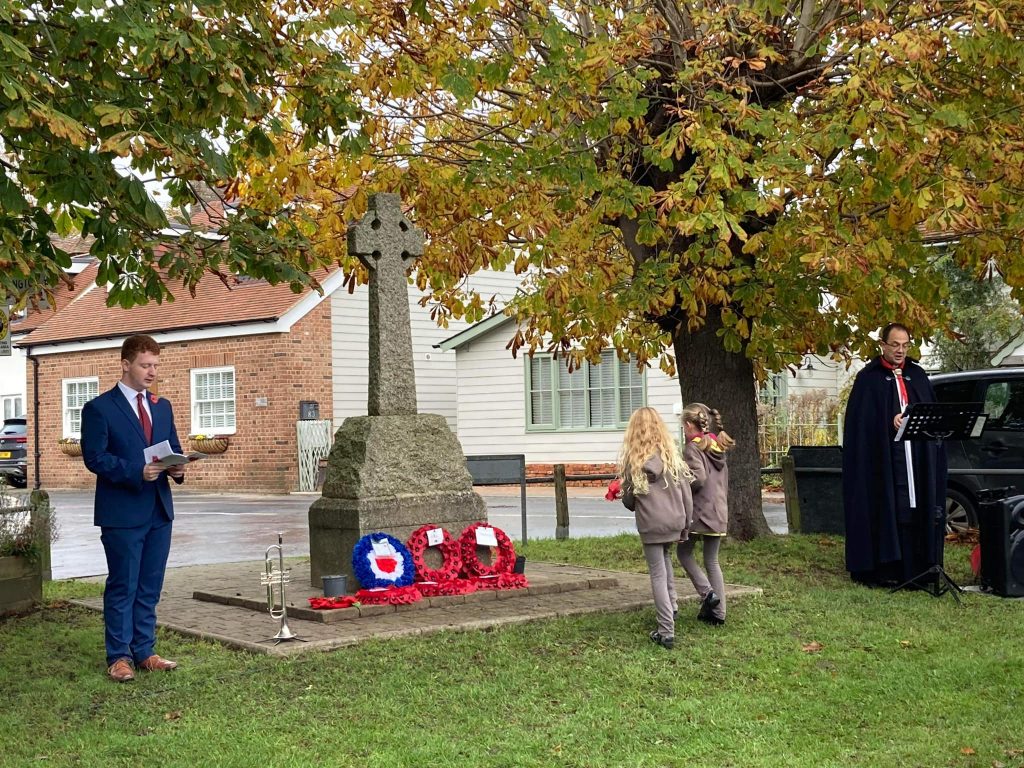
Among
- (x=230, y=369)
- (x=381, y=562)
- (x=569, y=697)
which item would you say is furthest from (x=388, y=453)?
(x=230, y=369)

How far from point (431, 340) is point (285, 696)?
1044 inches

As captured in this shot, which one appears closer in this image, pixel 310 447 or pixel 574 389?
pixel 310 447

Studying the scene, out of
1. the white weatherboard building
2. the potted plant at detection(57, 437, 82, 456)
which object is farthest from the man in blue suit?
the potted plant at detection(57, 437, 82, 456)

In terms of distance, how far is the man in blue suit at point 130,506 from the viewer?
24.6 feet

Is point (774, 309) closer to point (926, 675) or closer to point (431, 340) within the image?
point (926, 675)

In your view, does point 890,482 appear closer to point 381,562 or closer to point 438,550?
point 438,550

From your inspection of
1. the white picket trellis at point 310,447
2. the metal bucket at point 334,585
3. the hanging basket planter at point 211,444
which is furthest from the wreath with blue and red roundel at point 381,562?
the hanging basket planter at point 211,444

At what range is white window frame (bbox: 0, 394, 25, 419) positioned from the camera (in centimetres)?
3881

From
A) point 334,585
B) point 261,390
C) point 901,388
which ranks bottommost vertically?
point 334,585

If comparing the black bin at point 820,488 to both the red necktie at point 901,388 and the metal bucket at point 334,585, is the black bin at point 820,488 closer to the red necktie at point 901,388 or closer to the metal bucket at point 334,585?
the red necktie at point 901,388

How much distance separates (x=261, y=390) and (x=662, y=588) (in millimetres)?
22017

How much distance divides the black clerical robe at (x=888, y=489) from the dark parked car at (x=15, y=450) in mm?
26670

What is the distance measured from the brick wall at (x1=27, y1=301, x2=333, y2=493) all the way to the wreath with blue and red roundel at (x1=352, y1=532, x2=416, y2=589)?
19.4 meters

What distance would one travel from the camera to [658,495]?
830cm
